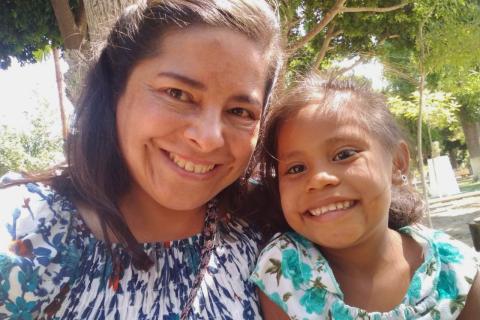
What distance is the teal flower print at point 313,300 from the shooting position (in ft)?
5.61

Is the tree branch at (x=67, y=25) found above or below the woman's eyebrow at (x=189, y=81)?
above

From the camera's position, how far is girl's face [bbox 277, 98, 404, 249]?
171 centimetres

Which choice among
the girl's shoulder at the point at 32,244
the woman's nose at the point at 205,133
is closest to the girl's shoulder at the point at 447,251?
the woman's nose at the point at 205,133

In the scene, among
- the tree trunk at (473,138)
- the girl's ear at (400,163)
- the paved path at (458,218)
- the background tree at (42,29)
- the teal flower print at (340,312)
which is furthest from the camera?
the tree trunk at (473,138)

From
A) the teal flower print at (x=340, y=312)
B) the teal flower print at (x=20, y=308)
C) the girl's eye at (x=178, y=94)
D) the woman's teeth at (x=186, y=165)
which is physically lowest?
the teal flower print at (x=340, y=312)

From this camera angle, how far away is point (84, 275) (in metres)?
1.51

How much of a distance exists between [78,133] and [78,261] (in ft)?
1.79

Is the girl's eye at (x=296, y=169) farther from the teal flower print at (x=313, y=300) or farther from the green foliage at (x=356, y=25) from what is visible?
the green foliage at (x=356, y=25)

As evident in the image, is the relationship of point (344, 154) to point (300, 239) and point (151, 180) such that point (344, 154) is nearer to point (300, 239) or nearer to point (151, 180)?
point (300, 239)

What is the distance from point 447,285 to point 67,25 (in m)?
4.10

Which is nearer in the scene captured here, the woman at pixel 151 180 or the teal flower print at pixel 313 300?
the woman at pixel 151 180

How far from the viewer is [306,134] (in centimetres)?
183

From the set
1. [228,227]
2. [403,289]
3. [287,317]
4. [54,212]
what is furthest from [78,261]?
[403,289]

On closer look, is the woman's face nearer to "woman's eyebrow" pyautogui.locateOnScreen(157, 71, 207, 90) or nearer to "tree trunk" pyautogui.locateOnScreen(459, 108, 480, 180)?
"woman's eyebrow" pyautogui.locateOnScreen(157, 71, 207, 90)
